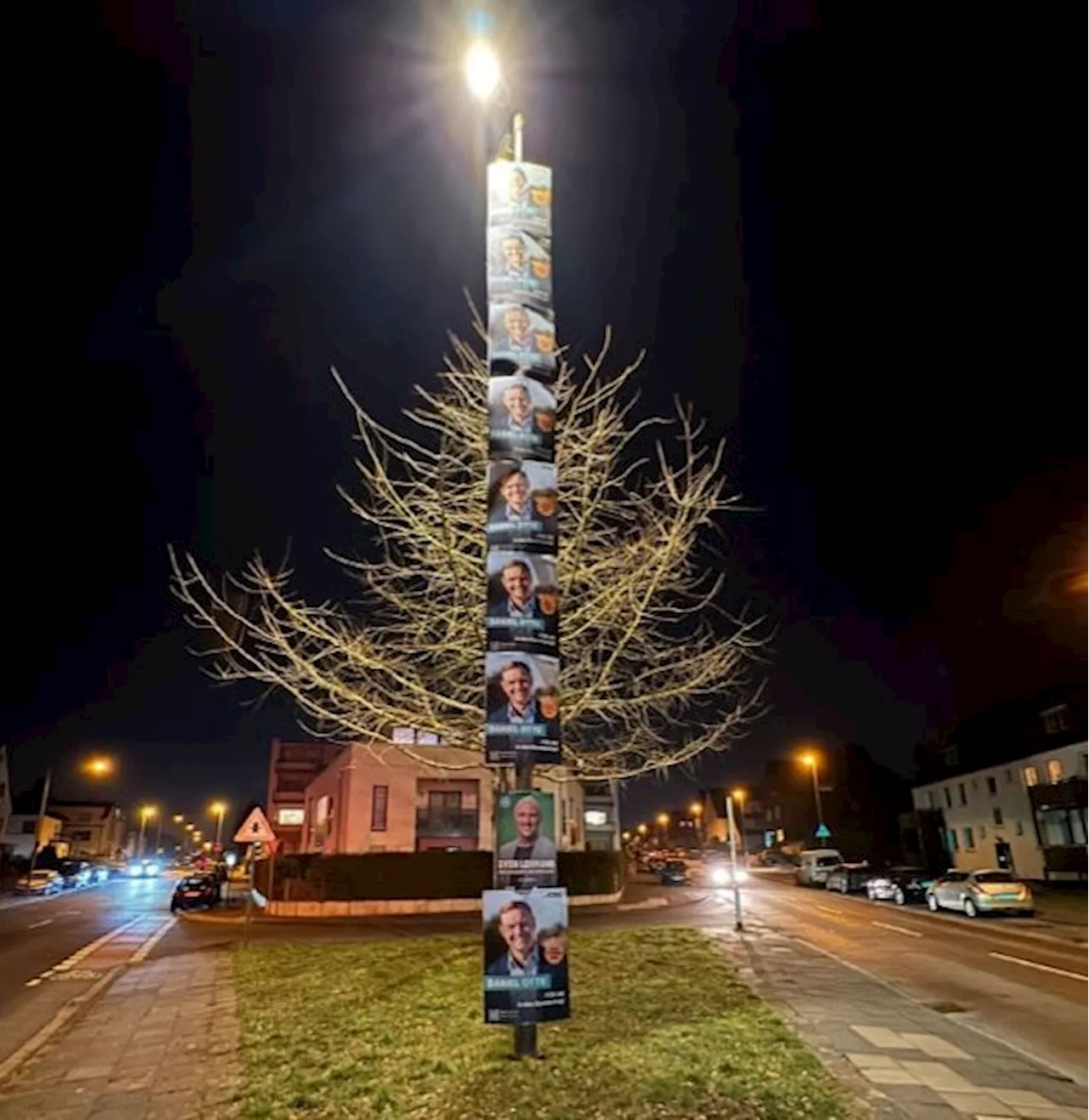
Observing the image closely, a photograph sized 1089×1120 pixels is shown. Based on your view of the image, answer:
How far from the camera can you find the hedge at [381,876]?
28.9 meters

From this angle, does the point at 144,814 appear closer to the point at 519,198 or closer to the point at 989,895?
the point at 989,895

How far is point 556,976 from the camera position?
669 centimetres

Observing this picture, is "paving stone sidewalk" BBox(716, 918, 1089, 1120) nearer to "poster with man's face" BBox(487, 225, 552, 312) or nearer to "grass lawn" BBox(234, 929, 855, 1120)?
"grass lawn" BBox(234, 929, 855, 1120)

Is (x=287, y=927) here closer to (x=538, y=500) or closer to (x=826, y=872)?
(x=538, y=500)

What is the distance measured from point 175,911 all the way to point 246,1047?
1048 inches

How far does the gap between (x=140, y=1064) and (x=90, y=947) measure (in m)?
13.8

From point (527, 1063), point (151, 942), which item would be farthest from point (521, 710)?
point (151, 942)

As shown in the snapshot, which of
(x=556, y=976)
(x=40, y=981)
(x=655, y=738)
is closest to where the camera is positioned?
(x=556, y=976)

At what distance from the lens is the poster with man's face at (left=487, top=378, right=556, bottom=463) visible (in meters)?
8.02

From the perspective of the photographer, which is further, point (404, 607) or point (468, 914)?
point (468, 914)

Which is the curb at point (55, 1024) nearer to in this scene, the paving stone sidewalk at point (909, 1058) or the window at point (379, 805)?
the paving stone sidewalk at point (909, 1058)

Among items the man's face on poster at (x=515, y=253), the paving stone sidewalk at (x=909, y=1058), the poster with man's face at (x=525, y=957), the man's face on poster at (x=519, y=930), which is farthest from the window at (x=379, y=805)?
the man's face on poster at (x=515, y=253)

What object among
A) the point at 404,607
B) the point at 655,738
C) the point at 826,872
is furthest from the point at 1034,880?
the point at 404,607

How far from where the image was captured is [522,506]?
7836mm
